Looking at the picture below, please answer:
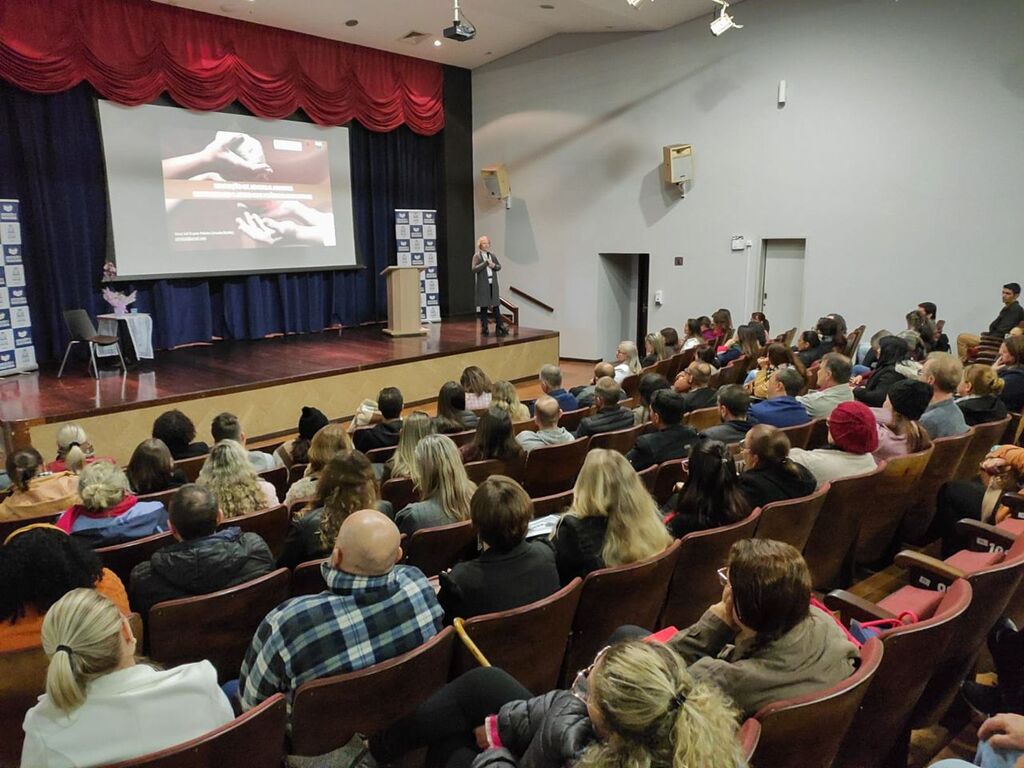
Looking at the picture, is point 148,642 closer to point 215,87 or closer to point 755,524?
point 755,524

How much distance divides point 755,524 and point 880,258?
23.8 ft

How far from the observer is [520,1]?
9.23m

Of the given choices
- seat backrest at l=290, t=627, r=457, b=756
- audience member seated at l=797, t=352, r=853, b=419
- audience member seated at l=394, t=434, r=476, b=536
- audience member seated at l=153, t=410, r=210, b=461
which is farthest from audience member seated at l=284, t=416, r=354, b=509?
audience member seated at l=797, t=352, r=853, b=419

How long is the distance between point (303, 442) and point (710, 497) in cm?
260

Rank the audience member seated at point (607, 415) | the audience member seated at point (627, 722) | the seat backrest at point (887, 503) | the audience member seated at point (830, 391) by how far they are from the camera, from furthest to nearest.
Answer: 1. the audience member seated at point (830, 391)
2. the audience member seated at point (607, 415)
3. the seat backrest at point (887, 503)
4. the audience member seated at point (627, 722)

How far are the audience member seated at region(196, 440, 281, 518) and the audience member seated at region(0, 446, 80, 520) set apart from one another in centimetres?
74

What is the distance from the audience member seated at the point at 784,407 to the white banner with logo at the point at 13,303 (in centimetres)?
759

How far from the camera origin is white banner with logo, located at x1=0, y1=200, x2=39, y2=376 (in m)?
7.61

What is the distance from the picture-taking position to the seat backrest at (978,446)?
370 cm

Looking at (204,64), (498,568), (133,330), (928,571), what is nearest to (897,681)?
(928,571)

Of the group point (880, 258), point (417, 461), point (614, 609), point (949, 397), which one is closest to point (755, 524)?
point (614, 609)

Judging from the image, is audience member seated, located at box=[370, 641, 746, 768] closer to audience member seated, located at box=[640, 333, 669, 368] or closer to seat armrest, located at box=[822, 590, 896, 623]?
seat armrest, located at box=[822, 590, 896, 623]

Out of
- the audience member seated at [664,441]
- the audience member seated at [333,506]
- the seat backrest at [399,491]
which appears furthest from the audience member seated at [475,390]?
the audience member seated at [333,506]

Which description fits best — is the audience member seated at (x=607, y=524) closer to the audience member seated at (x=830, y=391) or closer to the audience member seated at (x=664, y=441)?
the audience member seated at (x=664, y=441)
